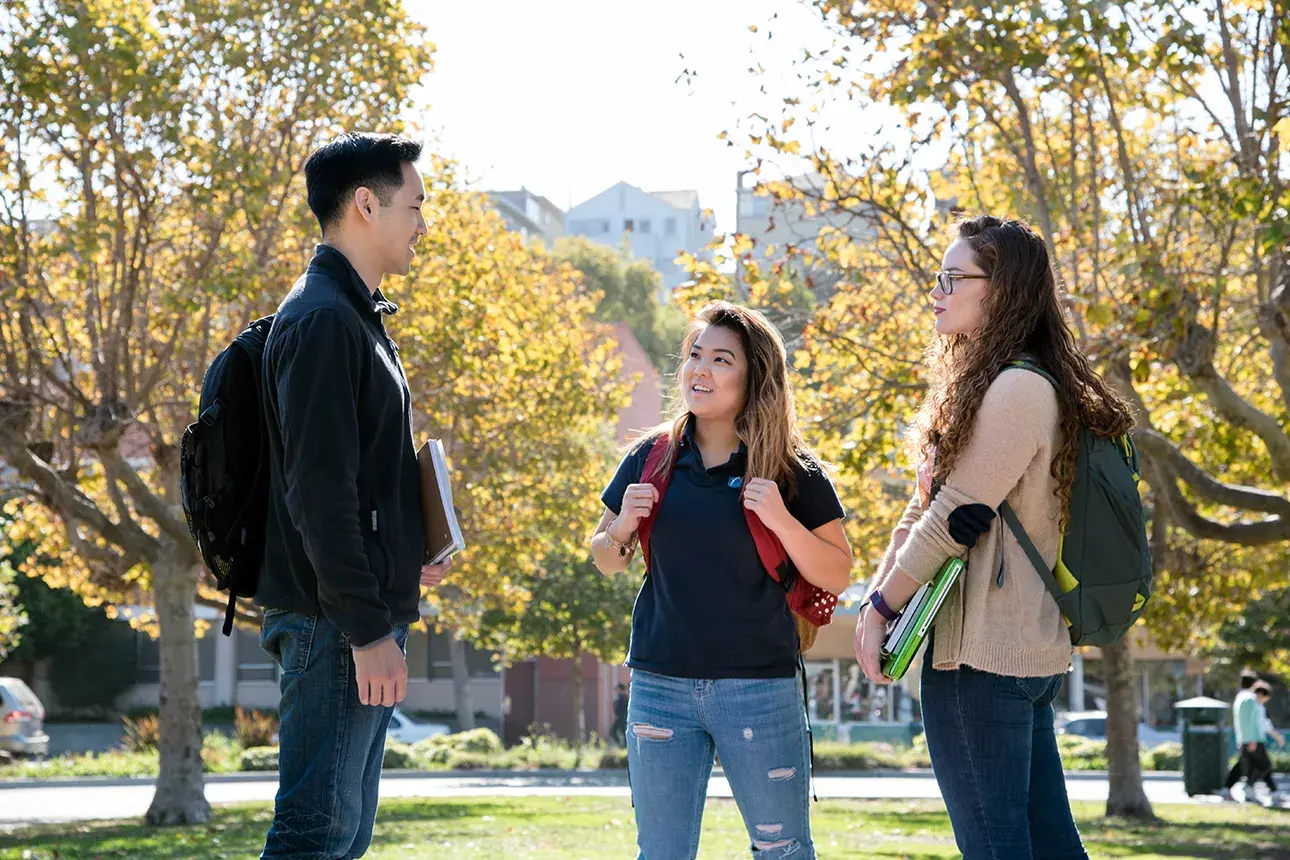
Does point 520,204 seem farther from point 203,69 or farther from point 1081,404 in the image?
point 1081,404

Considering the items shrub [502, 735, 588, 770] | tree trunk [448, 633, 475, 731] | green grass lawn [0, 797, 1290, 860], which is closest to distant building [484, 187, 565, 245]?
tree trunk [448, 633, 475, 731]

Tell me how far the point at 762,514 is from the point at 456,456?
15897mm

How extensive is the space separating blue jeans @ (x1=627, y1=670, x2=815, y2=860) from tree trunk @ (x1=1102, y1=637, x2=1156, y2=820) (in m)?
13.0

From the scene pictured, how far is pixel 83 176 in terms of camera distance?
13570mm

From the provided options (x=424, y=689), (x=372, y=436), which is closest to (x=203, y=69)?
(x=372, y=436)

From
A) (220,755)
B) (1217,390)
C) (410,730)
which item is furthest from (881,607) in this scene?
(410,730)

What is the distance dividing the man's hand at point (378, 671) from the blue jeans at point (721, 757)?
32.4 inches

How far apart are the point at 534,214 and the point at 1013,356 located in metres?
95.1

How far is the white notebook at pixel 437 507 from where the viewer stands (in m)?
3.91

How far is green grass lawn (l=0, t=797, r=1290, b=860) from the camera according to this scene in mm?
11383

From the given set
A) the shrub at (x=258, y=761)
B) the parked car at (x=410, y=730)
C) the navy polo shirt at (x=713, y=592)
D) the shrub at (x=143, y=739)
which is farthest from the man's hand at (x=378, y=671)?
the parked car at (x=410, y=730)

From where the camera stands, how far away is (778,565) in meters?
4.32

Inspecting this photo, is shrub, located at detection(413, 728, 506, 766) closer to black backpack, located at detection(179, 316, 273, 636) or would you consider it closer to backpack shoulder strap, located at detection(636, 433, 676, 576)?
backpack shoulder strap, located at detection(636, 433, 676, 576)

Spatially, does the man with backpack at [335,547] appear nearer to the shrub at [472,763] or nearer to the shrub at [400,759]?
the shrub at [400,759]
